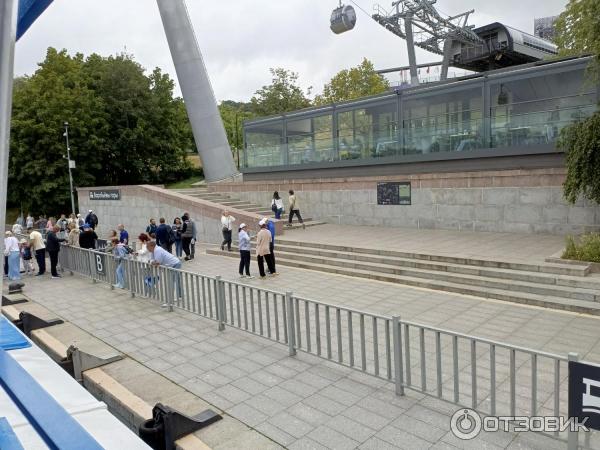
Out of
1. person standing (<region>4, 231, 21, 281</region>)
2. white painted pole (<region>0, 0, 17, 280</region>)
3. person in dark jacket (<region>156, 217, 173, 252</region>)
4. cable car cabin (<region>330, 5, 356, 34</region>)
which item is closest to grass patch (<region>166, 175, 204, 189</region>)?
cable car cabin (<region>330, 5, 356, 34</region>)

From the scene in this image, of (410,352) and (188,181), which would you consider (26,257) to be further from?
(188,181)

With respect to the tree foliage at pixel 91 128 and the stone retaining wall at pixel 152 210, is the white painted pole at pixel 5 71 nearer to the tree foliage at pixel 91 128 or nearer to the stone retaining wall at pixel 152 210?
the stone retaining wall at pixel 152 210

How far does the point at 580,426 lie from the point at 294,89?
35.1 m

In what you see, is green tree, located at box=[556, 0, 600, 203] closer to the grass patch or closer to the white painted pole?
the white painted pole

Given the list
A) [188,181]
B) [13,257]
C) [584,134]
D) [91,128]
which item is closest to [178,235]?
A: [13,257]

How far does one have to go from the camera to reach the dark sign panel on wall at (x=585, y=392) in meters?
3.47

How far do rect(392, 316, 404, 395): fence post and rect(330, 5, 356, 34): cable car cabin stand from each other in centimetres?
2643

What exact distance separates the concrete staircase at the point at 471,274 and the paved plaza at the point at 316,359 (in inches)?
13.2

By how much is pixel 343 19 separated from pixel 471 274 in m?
22.1

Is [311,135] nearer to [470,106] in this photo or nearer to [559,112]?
[470,106]

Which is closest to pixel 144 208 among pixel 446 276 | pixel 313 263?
pixel 313 263

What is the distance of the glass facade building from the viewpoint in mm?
13930

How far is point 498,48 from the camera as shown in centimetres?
3409

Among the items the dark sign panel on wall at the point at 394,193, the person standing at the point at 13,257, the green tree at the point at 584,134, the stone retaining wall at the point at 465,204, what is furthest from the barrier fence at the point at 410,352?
the dark sign panel on wall at the point at 394,193
